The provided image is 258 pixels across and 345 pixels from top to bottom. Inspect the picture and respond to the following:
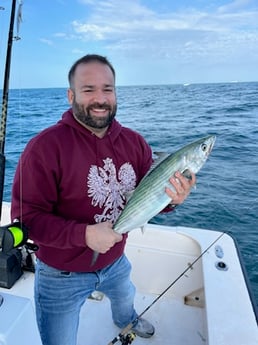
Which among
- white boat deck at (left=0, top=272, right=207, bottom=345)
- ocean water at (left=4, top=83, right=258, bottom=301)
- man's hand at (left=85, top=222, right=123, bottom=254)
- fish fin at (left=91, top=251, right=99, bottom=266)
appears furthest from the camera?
ocean water at (left=4, top=83, right=258, bottom=301)

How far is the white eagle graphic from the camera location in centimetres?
190

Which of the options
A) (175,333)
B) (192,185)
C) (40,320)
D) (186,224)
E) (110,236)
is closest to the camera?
(110,236)

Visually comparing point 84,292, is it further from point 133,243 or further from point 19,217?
point 133,243

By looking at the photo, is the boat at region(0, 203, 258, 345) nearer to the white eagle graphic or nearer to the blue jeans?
the blue jeans

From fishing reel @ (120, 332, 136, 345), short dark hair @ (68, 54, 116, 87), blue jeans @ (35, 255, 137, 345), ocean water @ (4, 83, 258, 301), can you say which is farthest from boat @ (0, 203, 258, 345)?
short dark hair @ (68, 54, 116, 87)

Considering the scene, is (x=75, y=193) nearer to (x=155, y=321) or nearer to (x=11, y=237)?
(x=11, y=237)

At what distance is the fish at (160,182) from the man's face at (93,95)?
1.46 ft

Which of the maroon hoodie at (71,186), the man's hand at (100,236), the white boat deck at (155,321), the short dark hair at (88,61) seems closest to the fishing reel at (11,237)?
the maroon hoodie at (71,186)

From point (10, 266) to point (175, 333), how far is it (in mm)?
1523

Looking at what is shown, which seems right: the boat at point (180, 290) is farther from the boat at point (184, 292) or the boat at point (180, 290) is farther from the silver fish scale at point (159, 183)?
the silver fish scale at point (159, 183)

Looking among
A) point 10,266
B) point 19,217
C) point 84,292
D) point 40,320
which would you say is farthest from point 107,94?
point 10,266

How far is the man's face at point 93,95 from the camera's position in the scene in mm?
1881

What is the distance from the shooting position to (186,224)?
245 inches

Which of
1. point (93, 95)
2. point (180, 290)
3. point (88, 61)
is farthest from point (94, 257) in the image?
point (180, 290)
